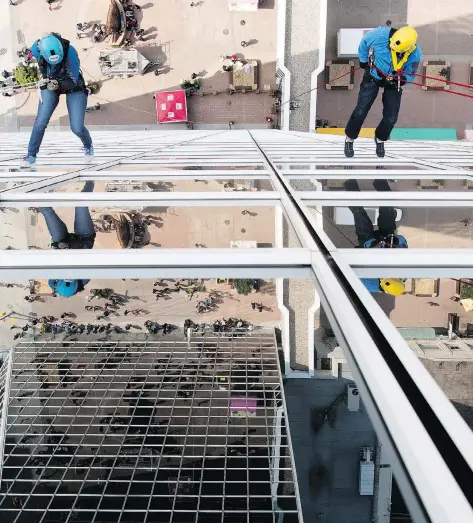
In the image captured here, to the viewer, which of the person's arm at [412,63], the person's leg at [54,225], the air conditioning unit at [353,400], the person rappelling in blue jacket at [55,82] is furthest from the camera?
the air conditioning unit at [353,400]

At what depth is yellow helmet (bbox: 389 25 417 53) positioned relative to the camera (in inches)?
275

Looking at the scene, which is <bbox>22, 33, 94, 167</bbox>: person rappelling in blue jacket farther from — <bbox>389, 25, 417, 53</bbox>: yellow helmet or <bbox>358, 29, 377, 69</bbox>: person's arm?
<bbox>389, 25, 417, 53</bbox>: yellow helmet

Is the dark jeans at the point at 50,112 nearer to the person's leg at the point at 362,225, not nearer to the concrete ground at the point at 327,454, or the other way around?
the person's leg at the point at 362,225

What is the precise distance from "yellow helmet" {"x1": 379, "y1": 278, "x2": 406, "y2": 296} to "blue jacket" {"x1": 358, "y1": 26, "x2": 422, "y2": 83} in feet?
16.8

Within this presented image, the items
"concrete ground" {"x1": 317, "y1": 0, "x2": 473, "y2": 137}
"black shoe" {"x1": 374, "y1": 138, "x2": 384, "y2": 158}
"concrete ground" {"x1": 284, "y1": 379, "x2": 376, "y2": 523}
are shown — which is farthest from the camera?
"concrete ground" {"x1": 317, "y1": 0, "x2": 473, "y2": 137}

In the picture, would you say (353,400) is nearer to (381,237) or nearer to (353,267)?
(381,237)

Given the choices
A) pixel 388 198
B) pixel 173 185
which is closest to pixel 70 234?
pixel 173 185

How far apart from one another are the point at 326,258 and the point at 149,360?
17.4 meters

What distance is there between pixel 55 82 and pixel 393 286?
6.67 meters

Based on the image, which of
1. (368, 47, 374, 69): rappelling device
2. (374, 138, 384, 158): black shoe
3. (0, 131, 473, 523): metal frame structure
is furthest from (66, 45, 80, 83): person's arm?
(374, 138, 384, 158): black shoe

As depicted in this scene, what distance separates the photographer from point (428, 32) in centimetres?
1877

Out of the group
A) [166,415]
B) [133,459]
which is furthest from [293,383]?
[133,459]

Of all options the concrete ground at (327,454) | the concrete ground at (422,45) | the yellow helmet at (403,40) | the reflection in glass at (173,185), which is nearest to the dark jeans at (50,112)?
the reflection in glass at (173,185)

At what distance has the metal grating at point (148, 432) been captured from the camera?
15523mm
